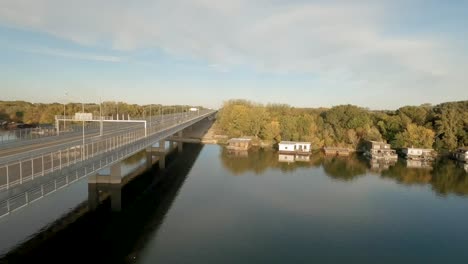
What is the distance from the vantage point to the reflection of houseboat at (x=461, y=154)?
1864 inches

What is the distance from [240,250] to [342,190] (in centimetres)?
1541

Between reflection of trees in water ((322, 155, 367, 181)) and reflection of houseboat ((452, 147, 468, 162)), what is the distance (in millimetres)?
14230

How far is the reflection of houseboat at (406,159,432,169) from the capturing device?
141ft

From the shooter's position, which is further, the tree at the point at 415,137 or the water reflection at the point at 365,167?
the tree at the point at 415,137

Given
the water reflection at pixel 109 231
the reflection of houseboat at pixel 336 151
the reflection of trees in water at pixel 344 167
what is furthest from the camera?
the reflection of houseboat at pixel 336 151

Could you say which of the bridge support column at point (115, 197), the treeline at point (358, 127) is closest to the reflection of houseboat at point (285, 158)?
the treeline at point (358, 127)

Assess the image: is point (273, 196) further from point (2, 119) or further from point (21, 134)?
point (2, 119)

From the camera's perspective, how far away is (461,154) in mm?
48406

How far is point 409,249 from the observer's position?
18031mm

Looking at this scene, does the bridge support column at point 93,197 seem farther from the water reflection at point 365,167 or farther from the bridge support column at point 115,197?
the water reflection at point 365,167

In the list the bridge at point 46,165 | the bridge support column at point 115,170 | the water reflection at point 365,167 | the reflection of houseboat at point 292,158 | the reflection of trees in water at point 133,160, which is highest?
the bridge at point 46,165

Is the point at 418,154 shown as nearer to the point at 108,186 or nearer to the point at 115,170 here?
the point at 115,170

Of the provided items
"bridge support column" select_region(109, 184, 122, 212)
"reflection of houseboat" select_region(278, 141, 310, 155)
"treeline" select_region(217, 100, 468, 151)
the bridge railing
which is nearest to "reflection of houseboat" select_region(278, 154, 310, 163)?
"reflection of houseboat" select_region(278, 141, 310, 155)

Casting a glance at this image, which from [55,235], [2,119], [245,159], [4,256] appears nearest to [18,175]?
[4,256]
